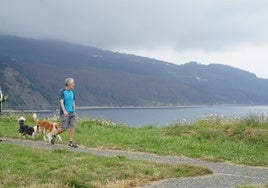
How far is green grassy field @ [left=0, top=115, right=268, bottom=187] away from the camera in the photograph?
1153 cm

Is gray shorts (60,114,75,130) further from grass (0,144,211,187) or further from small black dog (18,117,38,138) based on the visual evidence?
grass (0,144,211,187)

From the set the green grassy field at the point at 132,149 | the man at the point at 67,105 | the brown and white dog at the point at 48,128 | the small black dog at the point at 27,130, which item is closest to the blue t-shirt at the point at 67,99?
the man at the point at 67,105

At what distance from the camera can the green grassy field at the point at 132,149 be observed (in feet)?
37.8

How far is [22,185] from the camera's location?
35.3 feet

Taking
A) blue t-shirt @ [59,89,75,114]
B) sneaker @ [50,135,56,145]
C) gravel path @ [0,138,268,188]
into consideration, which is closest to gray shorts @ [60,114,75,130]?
blue t-shirt @ [59,89,75,114]

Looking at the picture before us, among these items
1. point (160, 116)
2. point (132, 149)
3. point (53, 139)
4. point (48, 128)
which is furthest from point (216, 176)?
point (160, 116)

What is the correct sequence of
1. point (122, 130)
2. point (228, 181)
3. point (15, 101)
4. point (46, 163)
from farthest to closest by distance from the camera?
point (15, 101), point (122, 130), point (46, 163), point (228, 181)

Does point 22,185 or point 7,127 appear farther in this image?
point 7,127

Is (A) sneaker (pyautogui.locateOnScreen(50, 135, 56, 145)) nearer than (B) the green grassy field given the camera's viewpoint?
No

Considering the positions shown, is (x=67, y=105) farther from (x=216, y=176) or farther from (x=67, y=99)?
(x=216, y=176)

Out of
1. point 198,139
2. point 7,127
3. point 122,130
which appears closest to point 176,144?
point 198,139

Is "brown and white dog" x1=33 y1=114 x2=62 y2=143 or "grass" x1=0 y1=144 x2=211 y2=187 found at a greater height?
"brown and white dog" x1=33 y1=114 x2=62 y2=143

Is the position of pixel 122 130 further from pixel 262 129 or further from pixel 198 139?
pixel 262 129

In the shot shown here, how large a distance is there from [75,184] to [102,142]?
8.63 meters
